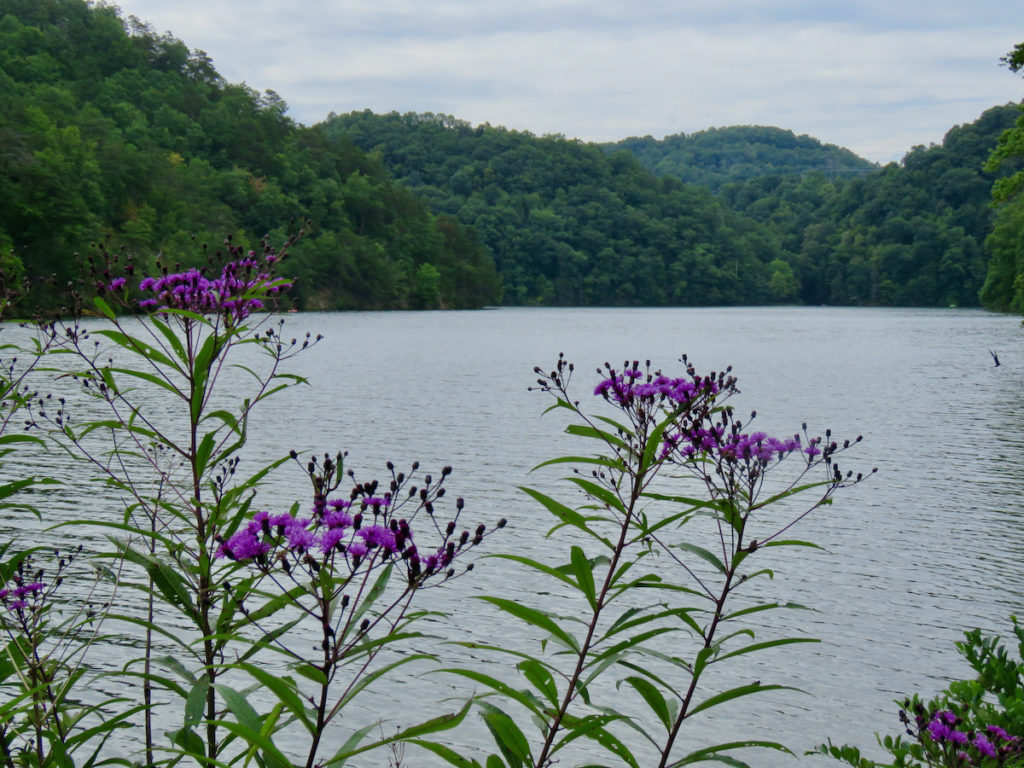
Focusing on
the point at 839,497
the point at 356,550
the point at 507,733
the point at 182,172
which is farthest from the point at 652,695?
the point at 182,172

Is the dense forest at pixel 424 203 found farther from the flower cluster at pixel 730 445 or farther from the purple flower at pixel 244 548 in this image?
the purple flower at pixel 244 548

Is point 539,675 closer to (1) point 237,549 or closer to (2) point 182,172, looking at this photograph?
(1) point 237,549

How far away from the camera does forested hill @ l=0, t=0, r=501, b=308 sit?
63.2 m

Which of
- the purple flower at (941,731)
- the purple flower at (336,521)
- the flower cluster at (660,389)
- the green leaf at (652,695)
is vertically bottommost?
the purple flower at (941,731)

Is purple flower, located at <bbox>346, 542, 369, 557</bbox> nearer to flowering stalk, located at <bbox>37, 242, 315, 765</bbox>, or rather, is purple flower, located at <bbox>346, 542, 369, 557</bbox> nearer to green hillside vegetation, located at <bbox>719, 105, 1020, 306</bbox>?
flowering stalk, located at <bbox>37, 242, 315, 765</bbox>

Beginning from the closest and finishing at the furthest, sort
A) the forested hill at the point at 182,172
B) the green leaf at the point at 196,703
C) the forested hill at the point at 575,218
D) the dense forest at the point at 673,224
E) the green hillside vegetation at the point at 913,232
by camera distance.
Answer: the green leaf at the point at 196,703
the forested hill at the point at 182,172
the green hillside vegetation at the point at 913,232
the dense forest at the point at 673,224
the forested hill at the point at 575,218

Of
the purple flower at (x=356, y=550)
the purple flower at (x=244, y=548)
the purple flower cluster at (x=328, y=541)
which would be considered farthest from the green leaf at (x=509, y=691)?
the purple flower at (x=244, y=548)

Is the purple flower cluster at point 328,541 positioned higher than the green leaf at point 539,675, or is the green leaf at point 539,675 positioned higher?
the purple flower cluster at point 328,541

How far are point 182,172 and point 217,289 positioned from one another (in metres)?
96.9

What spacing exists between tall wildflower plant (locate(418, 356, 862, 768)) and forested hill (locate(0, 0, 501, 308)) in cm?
5719

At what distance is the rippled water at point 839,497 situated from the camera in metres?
7.41

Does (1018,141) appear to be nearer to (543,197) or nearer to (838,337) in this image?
(838,337)

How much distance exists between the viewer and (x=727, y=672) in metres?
7.71

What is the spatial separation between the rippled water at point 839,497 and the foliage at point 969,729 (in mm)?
1632
